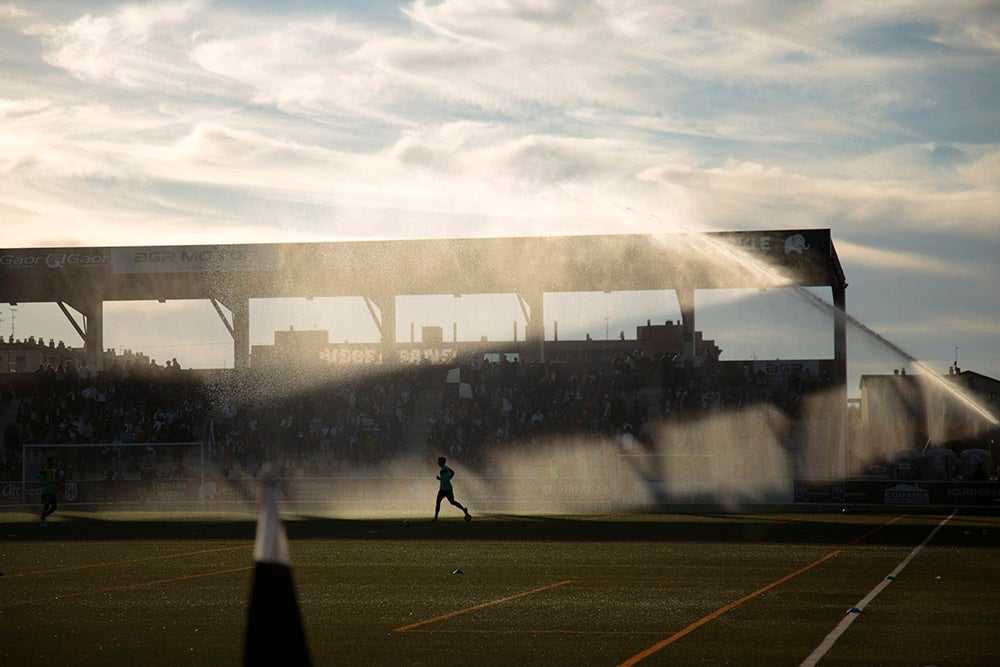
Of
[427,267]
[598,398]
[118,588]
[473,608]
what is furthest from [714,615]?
[427,267]

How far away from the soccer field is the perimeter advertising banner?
9320 millimetres

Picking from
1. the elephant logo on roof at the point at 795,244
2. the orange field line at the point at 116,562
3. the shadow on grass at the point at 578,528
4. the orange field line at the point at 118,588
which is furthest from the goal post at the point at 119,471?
the orange field line at the point at 118,588

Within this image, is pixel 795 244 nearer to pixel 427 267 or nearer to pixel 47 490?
pixel 427 267

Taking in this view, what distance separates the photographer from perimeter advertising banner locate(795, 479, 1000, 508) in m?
36.1

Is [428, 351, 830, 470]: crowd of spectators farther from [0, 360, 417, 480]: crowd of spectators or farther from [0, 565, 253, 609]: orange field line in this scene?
[0, 565, 253, 609]: orange field line

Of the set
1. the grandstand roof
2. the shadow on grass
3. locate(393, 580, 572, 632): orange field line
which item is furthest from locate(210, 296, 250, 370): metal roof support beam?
locate(393, 580, 572, 632): orange field line

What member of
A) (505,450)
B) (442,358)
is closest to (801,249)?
(505,450)

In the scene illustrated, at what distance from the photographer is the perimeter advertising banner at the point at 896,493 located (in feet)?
119

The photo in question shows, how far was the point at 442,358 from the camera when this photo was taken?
51.8 metres

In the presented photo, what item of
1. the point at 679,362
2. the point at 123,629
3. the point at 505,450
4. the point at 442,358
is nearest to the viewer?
the point at 123,629

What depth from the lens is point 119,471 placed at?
141 ft

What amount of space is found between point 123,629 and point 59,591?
408 cm

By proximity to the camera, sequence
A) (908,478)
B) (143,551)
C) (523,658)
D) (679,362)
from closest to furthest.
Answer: (523,658) → (143,551) → (908,478) → (679,362)

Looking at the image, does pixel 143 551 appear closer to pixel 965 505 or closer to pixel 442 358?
pixel 965 505
